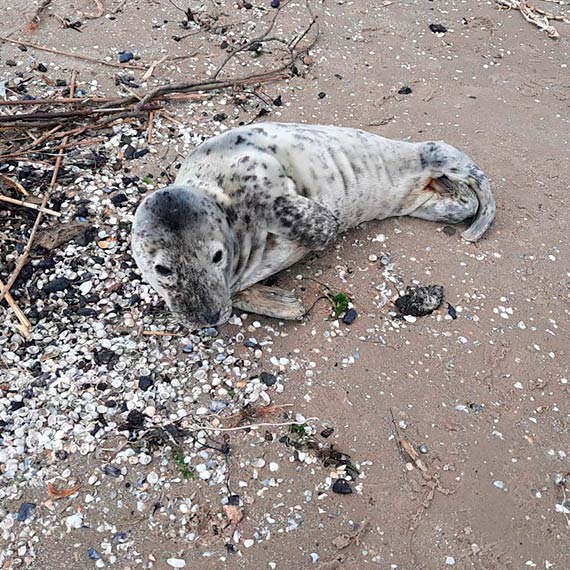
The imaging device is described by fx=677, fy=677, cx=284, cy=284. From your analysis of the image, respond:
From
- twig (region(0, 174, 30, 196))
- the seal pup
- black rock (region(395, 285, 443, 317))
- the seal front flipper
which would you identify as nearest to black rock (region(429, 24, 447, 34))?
the seal pup

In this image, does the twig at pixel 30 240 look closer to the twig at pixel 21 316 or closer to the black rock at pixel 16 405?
the twig at pixel 21 316

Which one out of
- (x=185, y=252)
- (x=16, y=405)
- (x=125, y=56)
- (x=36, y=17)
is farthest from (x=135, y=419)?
(x=36, y=17)

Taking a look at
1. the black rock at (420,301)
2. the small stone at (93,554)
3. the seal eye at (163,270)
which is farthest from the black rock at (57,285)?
the black rock at (420,301)

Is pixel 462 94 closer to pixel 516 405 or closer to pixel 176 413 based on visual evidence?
pixel 516 405

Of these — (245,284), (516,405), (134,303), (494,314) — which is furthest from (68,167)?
(516,405)

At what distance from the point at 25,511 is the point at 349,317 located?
1.86m

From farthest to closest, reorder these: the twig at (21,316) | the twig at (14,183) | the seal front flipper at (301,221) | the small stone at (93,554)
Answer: the twig at (14,183), the seal front flipper at (301,221), the twig at (21,316), the small stone at (93,554)

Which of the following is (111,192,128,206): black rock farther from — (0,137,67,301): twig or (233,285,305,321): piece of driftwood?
(233,285,305,321): piece of driftwood

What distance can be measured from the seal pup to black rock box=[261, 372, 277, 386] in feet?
1.19

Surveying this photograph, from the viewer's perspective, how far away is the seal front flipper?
146 inches

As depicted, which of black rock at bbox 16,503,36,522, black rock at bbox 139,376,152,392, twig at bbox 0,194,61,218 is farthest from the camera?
twig at bbox 0,194,61,218

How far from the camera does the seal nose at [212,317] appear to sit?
10.7 feet

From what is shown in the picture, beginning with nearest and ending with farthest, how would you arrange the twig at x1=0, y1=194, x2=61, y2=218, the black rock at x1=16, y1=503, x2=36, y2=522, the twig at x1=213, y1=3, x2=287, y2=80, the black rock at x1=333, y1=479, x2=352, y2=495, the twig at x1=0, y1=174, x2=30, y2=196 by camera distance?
1. the black rock at x1=16, y1=503, x2=36, y2=522
2. the black rock at x1=333, y1=479, x2=352, y2=495
3. the twig at x1=0, y1=194, x2=61, y2=218
4. the twig at x1=0, y1=174, x2=30, y2=196
5. the twig at x1=213, y1=3, x2=287, y2=80

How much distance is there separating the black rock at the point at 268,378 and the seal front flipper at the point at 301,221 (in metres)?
0.79
